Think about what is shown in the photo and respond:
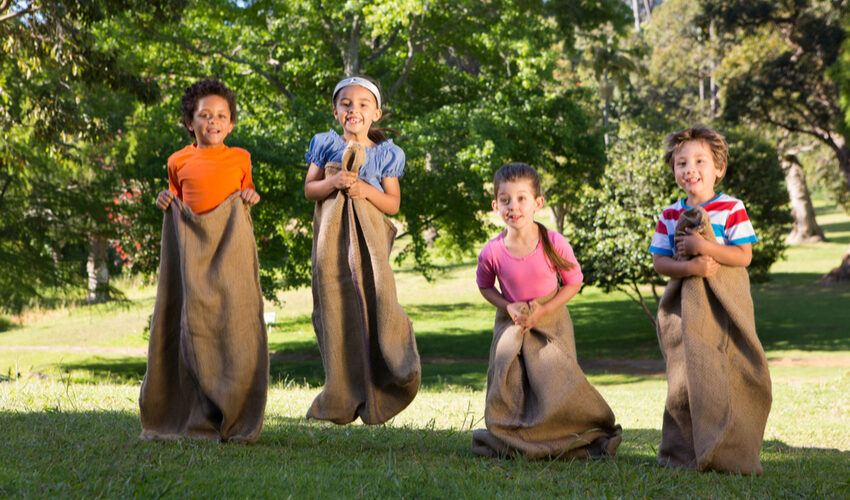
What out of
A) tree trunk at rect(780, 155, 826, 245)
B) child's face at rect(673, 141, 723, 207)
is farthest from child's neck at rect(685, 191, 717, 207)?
tree trunk at rect(780, 155, 826, 245)

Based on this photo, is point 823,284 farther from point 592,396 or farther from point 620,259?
point 592,396

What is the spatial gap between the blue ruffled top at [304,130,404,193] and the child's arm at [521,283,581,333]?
1.18m

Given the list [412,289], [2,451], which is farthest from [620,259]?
[412,289]

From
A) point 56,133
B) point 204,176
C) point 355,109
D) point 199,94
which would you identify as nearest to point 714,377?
point 355,109

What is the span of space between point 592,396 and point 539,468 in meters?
0.62

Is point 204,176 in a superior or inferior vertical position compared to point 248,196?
superior

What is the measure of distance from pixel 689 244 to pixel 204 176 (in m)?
2.80

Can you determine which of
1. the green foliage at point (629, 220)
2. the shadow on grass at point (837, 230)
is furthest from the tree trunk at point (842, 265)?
the shadow on grass at point (837, 230)

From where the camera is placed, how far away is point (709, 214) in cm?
471

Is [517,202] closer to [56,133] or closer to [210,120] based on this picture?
[210,120]

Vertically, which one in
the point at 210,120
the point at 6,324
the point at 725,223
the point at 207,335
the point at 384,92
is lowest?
the point at 6,324

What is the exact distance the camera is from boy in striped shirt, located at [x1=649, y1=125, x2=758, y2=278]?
179 inches

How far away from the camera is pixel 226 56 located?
1869cm

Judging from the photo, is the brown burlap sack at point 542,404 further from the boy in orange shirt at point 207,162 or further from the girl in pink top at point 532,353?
the boy in orange shirt at point 207,162
